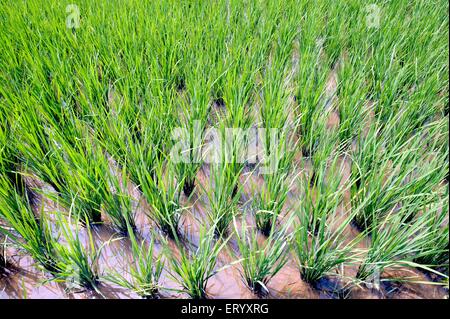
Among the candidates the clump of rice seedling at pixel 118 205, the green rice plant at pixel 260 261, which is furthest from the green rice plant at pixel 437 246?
the clump of rice seedling at pixel 118 205

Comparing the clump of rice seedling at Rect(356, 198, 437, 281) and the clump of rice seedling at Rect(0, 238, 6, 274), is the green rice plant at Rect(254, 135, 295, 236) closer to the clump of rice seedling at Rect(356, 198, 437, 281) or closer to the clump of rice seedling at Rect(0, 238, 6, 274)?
the clump of rice seedling at Rect(356, 198, 437, 281)

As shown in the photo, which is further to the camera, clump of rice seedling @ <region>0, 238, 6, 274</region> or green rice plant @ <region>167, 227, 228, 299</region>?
→ clump of rice seedling @ <region>0, 238, 6, 274</region>

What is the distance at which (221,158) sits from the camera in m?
1.06

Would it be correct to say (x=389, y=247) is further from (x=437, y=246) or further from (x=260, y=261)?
(x=260, y=261)

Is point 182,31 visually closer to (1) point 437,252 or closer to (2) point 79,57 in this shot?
(2) point 79,57

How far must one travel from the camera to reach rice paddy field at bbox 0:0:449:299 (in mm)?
917

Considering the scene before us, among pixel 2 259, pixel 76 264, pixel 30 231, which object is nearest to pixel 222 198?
pixel 76 264

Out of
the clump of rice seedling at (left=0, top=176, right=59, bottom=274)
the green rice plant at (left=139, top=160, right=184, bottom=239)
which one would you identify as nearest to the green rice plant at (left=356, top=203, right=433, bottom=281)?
the green rice plant at (left=139, top=160, right=184, bottom=239)

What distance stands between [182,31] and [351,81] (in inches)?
35.0

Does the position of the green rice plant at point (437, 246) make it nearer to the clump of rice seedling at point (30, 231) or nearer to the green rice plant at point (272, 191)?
the green rice plant at point (272, 191)

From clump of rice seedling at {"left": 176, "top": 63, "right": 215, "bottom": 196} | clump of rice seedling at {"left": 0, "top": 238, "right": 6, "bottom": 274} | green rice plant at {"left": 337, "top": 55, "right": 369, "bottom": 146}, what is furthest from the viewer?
green rice plant at {"left": 337, "top": 55, "right": 369, "bottom": 146}

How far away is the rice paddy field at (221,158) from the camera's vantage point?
92 cm
